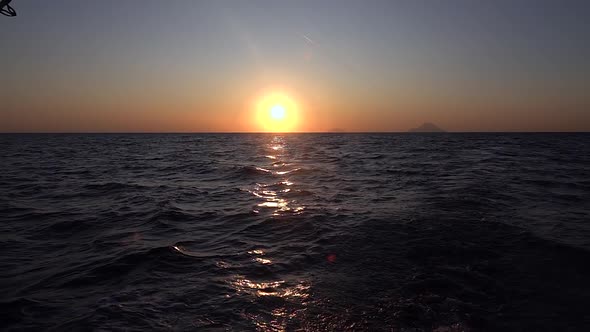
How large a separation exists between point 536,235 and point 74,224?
40.7 feet

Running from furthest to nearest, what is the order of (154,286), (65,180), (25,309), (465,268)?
(65,180) → (465,268) → (154,286) → (25,309)

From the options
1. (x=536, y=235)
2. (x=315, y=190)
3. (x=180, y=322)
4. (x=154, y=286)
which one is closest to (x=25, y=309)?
(x=154, y=286)

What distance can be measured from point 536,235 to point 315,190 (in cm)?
860

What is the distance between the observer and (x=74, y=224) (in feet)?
32.1

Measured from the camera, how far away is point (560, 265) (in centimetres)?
626

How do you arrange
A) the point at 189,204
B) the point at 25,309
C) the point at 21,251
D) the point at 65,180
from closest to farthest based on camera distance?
1. the point at 25,309
2. the point at 21,251
3. the point at 189,204
4. the point at 65,180

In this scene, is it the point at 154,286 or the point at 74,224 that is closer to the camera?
the point at 154,286

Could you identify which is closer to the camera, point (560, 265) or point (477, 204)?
point (560, 265)

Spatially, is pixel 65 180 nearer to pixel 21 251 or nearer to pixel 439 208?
pixel 21 251

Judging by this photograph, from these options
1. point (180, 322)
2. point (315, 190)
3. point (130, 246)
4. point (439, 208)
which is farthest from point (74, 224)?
point (439, 208)


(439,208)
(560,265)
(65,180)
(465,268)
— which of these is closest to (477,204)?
(439,208)

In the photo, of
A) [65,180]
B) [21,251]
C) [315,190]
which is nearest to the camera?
[21,251]

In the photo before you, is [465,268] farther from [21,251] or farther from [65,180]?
[65,180]

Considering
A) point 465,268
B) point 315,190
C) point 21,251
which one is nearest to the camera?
point 465,268
